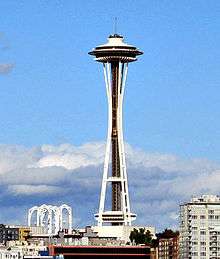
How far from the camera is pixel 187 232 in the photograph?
177875mm

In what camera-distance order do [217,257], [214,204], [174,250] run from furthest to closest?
[174,250] → [214,204] → [217,257]

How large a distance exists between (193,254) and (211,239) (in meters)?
2.45

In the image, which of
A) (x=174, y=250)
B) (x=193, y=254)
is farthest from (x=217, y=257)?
(x=174, y=250)

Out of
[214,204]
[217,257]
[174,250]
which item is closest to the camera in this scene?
[217,257]

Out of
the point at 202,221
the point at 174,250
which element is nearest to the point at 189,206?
the point at 202,221

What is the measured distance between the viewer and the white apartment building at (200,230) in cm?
17250

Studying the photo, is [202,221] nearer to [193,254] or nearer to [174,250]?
[193,254]

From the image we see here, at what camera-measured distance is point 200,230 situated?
177m

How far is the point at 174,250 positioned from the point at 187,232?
70.5 ft

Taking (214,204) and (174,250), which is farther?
(174,250)

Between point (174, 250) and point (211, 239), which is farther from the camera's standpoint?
point (174, 250)

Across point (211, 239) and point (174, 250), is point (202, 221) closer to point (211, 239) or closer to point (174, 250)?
point (211, 239)

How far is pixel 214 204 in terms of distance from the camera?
183 m

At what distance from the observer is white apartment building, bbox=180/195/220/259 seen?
172500 millimetres
